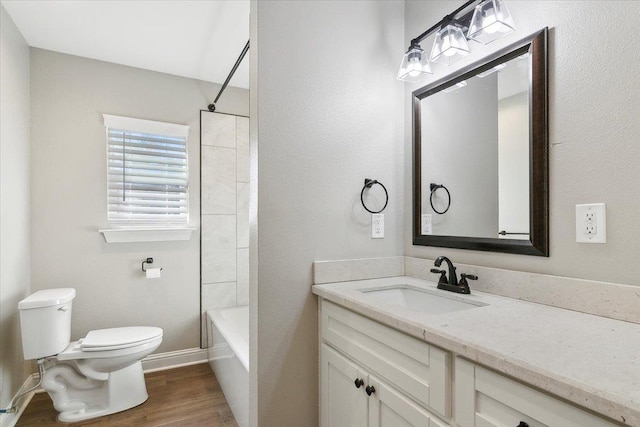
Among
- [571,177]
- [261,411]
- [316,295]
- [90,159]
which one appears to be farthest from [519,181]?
[90,159]

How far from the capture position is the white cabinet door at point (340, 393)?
120 centimetres

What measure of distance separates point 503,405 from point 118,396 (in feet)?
7.82

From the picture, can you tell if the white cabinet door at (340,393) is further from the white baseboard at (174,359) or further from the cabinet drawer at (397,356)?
the white baseboard at (174,359)

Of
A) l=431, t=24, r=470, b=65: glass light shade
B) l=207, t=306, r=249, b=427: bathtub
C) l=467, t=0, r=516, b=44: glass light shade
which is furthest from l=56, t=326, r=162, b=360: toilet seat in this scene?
l=467, t=0, r=516, b=44: glass light shade

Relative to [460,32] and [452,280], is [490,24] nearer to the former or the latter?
[460,32]

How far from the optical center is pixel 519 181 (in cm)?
126

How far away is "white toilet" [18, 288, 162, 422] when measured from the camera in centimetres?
199

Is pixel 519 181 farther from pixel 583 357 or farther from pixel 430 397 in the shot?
pixel 430 397

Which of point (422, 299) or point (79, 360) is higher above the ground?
point (422, 299)

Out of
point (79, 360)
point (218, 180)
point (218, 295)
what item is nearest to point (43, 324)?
point (79, 360)

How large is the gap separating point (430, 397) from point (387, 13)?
69.4 inches

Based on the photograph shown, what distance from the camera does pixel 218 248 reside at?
2945 mm

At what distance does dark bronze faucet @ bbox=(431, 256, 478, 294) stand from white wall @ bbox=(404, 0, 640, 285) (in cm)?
19

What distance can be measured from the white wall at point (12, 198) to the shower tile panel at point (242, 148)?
149 centimetres
